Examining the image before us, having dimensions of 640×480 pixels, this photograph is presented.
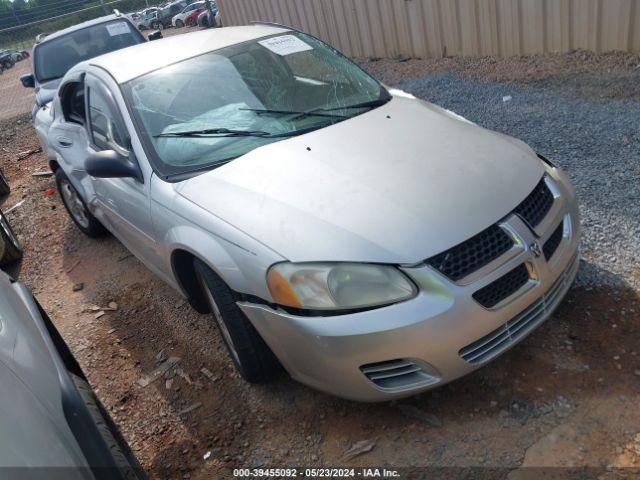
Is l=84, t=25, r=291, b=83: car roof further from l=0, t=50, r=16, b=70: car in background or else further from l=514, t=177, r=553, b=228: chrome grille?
l=0, t=50, r=16, b=70: car in background

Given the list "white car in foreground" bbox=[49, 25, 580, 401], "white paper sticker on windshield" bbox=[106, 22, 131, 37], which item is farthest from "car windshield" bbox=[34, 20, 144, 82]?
"white car in foreground" bbox=[49, 25, 580, 401]

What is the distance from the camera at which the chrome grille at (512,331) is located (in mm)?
2344

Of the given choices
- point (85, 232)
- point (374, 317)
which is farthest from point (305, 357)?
point (85, 232)

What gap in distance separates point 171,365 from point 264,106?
168cm

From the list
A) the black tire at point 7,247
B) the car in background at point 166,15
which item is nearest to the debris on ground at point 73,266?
the black tire at point 7,247

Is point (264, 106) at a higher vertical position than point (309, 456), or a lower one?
higher

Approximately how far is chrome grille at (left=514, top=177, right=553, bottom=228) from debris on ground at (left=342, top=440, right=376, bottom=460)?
1226 mm

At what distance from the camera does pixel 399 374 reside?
232 centimetres

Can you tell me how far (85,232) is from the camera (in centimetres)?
545

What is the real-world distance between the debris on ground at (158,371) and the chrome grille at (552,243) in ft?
7.30

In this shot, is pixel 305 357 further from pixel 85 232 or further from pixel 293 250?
pixel 85 232

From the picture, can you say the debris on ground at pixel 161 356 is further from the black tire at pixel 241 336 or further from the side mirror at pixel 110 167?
the side mirror at pixel 110 167

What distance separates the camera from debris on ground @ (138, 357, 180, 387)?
333 cm

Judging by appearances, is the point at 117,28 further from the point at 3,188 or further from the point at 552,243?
the point at 552,243
